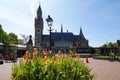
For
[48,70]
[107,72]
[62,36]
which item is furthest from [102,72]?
[62,36]

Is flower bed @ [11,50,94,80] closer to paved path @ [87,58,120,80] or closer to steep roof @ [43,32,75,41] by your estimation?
paved path @ [87,58,120,80]

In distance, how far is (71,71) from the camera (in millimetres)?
6453

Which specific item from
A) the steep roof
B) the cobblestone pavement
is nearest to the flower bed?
the cobblestone pavement

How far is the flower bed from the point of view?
6.25 metres

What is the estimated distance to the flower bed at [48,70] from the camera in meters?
6.25

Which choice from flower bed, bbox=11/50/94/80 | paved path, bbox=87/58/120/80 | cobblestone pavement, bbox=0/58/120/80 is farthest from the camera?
paved path, bbox=87/58/120/80

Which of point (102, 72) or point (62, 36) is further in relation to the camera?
point (62, 36)

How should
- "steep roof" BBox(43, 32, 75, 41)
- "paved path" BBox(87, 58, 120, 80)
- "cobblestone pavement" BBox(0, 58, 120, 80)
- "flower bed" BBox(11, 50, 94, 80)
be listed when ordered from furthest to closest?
"steep roof" BBox(43, 32, 75, 41) < "paved path" BBox(87, 58, 120, 80) < "cobblestone pavement" BBox(0, 58, 120, 80) < "flower bed" BBox(11, 50, 94, 80)

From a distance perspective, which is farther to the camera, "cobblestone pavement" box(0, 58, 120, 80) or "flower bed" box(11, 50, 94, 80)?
"cobblestone pavement" box(0, 58, 120, 80)

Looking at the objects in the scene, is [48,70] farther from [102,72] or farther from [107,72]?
[107,72]

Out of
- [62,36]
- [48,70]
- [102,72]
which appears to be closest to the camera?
[48,70]

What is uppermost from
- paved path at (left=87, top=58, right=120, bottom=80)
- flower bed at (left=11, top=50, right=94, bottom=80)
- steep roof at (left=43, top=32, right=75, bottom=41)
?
steep roof at (left=43, top=32, right=75, bottom=41)

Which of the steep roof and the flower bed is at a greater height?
the steep roof

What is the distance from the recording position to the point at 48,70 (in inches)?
247
